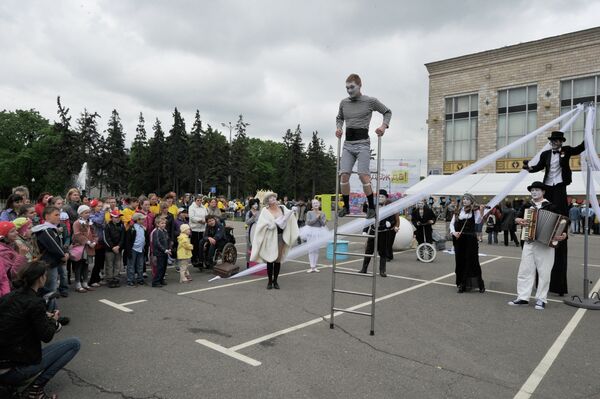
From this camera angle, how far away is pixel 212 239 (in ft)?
33.1

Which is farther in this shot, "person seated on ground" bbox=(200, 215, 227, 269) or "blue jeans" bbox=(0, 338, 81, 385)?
"person seated on ground" bbox=(200, 215, 227, 269)

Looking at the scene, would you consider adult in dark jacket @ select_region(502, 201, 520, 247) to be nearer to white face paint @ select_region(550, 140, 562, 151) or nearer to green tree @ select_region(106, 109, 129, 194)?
white face paint @ select_region(550, 140, 562, 151)

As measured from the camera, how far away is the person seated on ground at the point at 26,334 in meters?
3.39

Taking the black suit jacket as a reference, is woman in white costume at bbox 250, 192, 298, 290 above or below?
below

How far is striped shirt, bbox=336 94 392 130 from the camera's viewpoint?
5.55m

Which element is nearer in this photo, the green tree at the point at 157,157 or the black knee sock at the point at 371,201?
the black knee sock at the point at 371,201

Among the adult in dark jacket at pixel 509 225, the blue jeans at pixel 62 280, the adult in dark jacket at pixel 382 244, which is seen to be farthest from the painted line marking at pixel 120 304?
the adult in dark jacket at pixel 509 225

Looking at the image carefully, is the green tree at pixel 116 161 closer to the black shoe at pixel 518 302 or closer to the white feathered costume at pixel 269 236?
the white feathered costume at pixel 269 236

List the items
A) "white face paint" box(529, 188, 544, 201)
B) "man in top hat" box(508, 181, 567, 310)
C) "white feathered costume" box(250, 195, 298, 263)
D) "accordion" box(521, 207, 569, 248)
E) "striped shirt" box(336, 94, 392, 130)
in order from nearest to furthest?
"striped shirt" box(336, 94, 392, 130) < "accordion" box(521, 207, 569, 248) < "man in top hat" box(508, 181, 567, 310) < "white face paint" box(529, 188, 544, 201) < "white feathered costume" box(250, 195, 298, 263)

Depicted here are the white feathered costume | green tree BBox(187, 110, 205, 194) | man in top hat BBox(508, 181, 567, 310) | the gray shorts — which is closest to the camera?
the gray shorts

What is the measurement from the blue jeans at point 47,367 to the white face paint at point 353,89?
435 cm

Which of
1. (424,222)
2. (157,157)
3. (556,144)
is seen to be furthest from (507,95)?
(157,157)

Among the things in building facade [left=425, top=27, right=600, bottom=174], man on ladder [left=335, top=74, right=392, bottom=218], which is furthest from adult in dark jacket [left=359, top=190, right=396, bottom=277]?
building facade [left=425, top=27, right=600, bottom=174]

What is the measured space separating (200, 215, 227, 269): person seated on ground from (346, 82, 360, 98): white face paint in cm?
582
